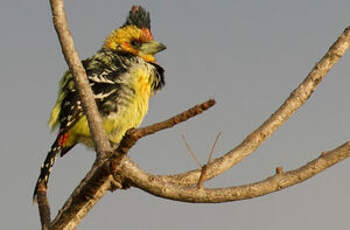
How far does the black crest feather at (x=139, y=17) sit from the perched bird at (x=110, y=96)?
0.52 metres

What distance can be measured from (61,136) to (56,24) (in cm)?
277

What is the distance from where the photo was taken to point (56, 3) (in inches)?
159

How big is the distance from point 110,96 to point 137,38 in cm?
131

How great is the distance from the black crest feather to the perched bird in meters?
0.52

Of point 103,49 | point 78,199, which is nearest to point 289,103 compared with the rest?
point 78,199

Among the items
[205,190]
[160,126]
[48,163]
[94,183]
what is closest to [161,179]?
[205,190]

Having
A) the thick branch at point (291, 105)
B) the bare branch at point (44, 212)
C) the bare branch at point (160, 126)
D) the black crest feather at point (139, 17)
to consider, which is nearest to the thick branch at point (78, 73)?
the bare branch at point (160, 126)

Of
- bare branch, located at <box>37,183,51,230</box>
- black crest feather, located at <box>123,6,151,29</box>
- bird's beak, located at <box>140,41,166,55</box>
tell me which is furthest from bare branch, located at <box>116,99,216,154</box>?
black crest feather, located at <box>123,6,151,29</box>

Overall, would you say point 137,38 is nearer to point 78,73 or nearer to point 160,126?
point 78,73

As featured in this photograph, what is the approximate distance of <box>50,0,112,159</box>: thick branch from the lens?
12.6ft

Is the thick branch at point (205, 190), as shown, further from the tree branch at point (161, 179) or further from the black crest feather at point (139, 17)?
the black crest feather at point (139, 17)

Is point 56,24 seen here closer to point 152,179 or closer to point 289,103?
point 152,179

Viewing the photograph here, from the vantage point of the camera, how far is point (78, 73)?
12.8ft

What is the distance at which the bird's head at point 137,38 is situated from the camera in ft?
25.3
